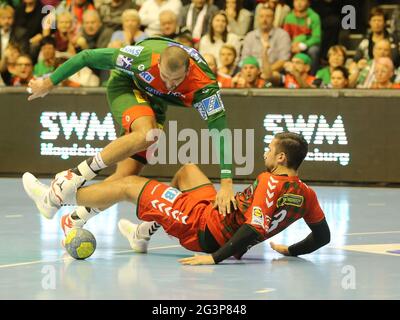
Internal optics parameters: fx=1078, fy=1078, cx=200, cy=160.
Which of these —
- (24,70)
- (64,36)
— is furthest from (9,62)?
(64,36)

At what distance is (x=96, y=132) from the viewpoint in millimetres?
15625

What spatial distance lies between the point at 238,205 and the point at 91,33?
1016 centimetres

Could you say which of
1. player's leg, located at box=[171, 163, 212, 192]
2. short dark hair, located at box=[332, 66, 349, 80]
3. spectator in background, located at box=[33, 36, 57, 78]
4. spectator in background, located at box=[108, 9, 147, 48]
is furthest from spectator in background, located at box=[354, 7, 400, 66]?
player's leg, located at box=[171, 163, 212, 192]

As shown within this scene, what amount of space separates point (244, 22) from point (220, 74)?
1.35 metres

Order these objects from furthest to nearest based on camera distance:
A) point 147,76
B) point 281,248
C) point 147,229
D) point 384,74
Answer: point 384,74, point 147,76, point 147,229, point 281,248

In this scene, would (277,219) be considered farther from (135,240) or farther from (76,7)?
(76,7)

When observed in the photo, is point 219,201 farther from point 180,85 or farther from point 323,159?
point 323,159

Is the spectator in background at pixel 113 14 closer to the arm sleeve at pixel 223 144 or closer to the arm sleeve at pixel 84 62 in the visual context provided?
the arm sleeve at pixel 84 62

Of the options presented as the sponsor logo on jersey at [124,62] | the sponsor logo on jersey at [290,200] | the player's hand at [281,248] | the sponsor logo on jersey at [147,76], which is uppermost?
the sponsor logo on jersey at [124,62]

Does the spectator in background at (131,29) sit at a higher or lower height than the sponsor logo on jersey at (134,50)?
higher

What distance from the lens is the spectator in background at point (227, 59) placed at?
16.2 meters

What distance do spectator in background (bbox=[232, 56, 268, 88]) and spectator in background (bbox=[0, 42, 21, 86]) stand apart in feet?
12.9

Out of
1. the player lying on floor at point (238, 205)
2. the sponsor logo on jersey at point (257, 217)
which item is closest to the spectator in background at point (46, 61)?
the player lying on floor at point (238, 205)

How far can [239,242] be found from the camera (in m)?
8.12
